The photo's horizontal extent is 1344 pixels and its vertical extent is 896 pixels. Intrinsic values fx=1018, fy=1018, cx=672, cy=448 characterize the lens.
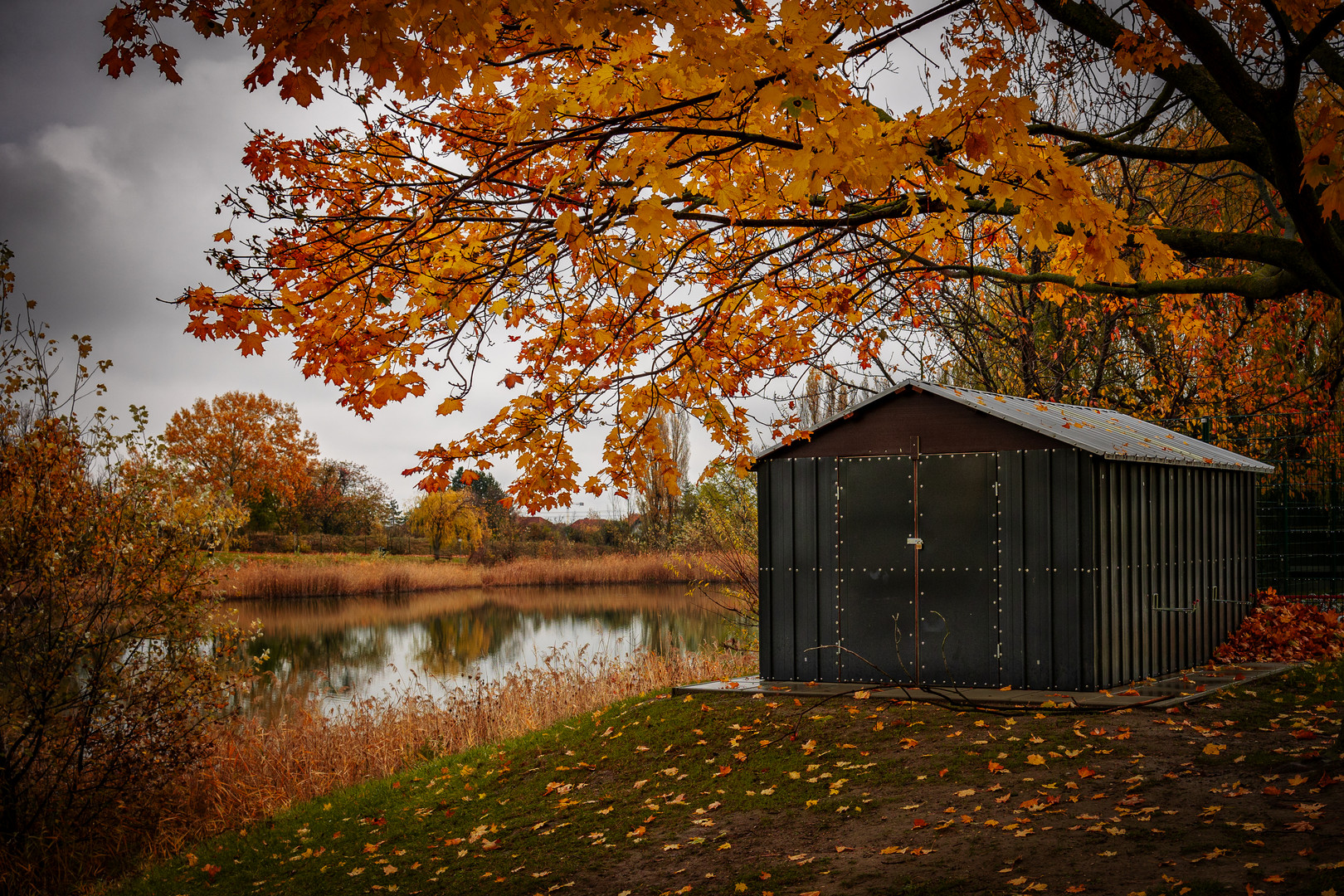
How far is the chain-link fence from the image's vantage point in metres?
15.7

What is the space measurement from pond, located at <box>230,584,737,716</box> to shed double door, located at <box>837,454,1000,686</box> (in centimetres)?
597

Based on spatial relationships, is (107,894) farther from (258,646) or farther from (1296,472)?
(1296,472)

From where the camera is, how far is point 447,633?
2381 cm

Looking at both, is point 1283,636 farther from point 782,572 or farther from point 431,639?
point 431,639

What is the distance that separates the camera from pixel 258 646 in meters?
21.1

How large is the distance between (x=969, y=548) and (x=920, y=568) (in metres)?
0.51

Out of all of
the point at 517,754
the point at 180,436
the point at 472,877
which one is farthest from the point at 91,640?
the point at 180,436

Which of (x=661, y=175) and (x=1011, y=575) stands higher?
(x=661, y=175)

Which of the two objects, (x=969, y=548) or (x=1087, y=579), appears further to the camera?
(x=969, y=548)

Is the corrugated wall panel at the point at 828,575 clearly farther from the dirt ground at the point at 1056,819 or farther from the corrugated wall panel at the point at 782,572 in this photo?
the dirt ground at the point at 1056,819

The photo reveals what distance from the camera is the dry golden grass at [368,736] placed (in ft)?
34.0

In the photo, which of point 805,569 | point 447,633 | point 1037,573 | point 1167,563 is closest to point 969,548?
point 1037,573

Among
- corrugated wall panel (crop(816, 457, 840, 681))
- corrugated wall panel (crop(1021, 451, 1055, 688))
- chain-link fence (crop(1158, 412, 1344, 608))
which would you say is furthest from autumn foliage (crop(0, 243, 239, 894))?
chain-link fence (crop(1158, 412, 1344, 608))

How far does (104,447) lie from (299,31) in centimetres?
733
